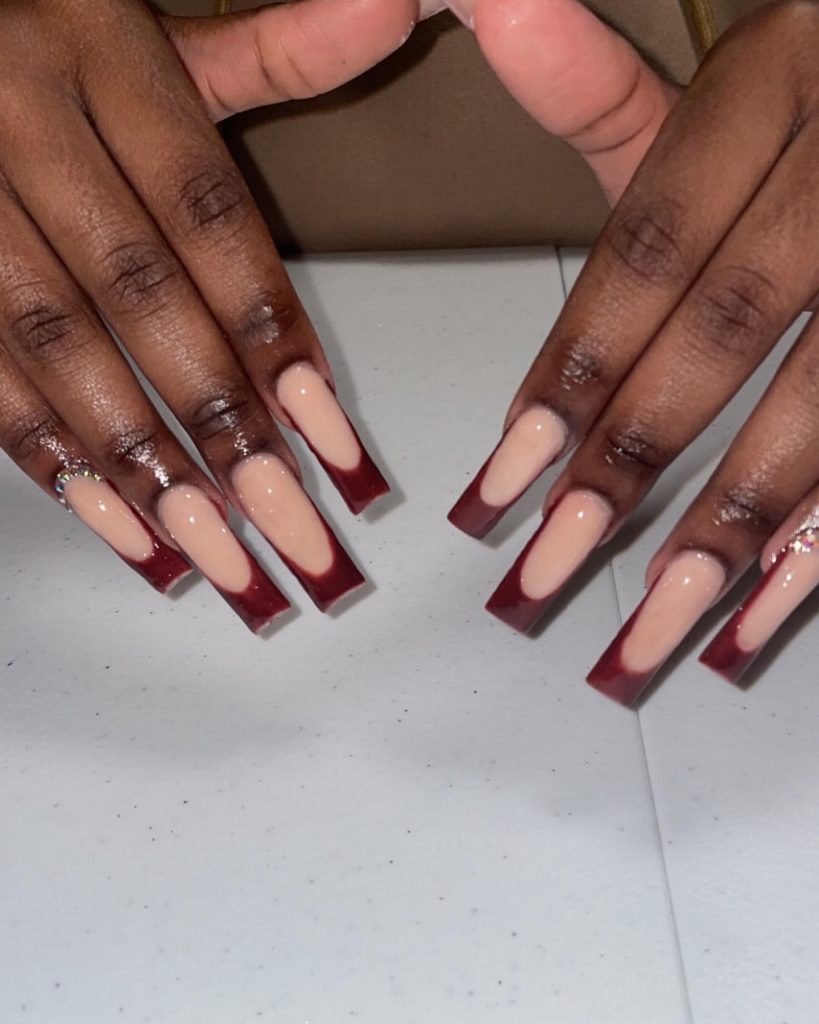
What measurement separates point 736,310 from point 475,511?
182mm

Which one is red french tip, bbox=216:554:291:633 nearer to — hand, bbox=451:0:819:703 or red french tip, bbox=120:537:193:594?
red french tip, bbox=120:537:193:594

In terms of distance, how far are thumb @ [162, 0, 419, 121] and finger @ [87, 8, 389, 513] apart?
0.09 meters

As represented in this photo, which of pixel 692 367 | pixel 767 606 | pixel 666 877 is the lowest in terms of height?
pixel 666 877

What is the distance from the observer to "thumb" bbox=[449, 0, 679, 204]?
65 cm

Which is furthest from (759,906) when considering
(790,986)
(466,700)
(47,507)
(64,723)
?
(47,507)

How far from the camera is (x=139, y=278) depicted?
670 mm

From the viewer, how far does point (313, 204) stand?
104 centimetres

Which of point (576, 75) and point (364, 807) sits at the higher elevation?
point (576, 75)

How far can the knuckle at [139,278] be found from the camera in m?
0.67

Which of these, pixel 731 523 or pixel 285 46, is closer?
pixel 731 523

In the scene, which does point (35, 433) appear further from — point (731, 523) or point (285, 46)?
point (731, 523)

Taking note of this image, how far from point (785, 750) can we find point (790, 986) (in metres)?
0.14

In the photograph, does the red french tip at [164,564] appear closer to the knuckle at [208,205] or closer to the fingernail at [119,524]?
the fingernail at [119,524]

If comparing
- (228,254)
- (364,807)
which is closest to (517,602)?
(364,807)
